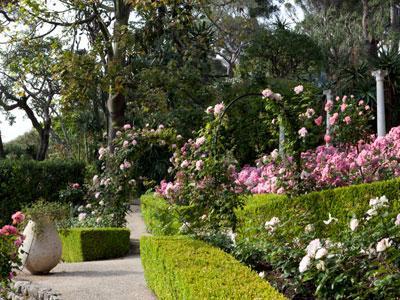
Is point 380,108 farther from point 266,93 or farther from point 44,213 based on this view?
point 44,213

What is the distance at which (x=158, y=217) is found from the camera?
10.1 meters

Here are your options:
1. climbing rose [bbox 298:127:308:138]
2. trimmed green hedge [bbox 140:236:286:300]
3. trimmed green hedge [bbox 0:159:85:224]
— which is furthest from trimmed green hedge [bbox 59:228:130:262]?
trimmed green hedge [bbox 0:159:85:224]

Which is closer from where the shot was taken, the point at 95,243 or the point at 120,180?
the point at 95,243

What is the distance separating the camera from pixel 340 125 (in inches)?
453

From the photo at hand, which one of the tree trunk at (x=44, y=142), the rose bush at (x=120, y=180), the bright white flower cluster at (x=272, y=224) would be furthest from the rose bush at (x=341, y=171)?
the tree trunk at (x=44, y=142)

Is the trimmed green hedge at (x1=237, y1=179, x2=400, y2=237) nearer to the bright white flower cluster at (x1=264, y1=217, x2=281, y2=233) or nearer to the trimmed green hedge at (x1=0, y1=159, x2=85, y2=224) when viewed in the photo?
the bright white flower cluster at (x1=264, y1=217, x2=281, y2=233)

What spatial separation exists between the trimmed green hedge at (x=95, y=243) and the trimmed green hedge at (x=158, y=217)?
0.57 metres

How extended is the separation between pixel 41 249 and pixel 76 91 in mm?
7392

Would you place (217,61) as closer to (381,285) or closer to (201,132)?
(201,132)

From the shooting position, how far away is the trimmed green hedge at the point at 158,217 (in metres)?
9.41

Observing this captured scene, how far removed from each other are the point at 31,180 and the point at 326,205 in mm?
9161

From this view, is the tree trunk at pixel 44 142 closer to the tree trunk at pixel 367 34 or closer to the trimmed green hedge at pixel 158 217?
the trimmed green hedge at pixel 158 217

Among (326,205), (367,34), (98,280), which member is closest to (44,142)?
(367,34)

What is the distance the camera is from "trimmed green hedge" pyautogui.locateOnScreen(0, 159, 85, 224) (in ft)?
46.4
